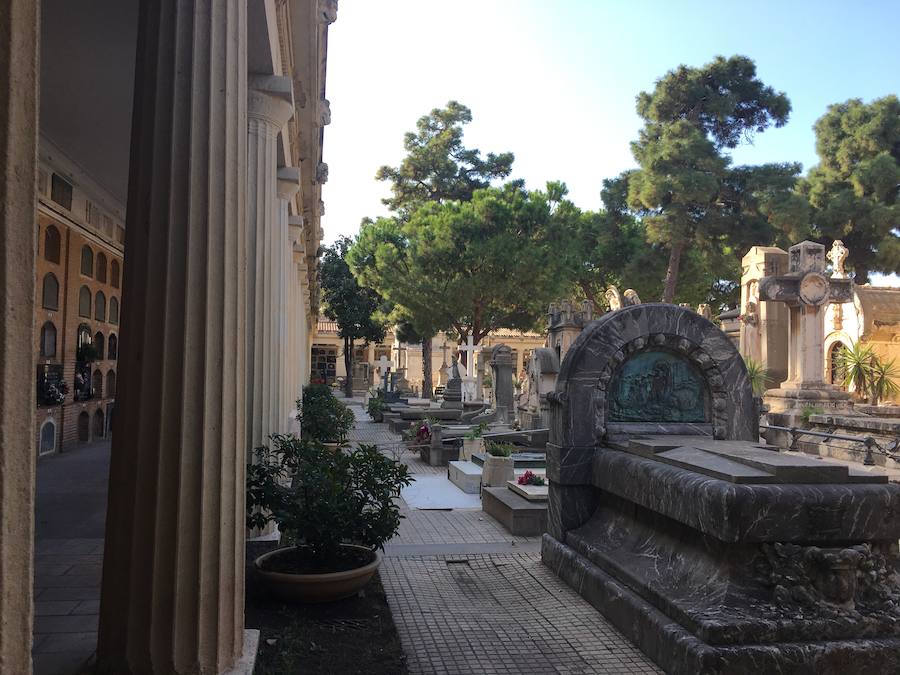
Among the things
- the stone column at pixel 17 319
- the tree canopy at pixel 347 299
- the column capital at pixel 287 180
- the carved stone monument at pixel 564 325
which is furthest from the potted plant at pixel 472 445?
the tree canopy at pixel 347 299

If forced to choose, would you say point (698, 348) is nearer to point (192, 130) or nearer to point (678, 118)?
point (192, 130)

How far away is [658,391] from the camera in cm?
626

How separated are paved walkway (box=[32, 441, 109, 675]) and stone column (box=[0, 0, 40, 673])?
2112mm

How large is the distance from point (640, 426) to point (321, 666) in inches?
140

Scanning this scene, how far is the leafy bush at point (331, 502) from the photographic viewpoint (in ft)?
15.0

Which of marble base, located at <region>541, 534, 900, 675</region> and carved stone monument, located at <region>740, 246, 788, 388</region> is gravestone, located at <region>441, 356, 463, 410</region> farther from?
marble base, located at <region>541, 534, 900, 675</region>

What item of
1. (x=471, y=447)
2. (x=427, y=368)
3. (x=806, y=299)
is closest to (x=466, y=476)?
(x=471, y=447)

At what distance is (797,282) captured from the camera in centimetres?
1831

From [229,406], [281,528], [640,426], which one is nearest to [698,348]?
[640,426]

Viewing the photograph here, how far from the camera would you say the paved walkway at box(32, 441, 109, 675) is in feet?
11.5

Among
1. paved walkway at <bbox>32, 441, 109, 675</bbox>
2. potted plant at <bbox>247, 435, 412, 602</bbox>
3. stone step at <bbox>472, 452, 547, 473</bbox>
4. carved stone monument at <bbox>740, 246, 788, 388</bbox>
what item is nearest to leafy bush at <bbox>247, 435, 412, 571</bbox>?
potted plant at <bbox>247, 435, 412, 602</bbox>

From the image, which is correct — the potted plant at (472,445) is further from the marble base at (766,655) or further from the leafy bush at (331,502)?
the marble base at (766,655)

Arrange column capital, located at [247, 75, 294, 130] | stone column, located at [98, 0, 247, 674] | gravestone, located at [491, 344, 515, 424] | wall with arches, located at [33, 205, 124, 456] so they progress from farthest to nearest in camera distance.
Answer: gravestone, located at [491, 344, 515, 424] < wall with arches, located at [33, 205, 124, 456] < column capital, located at [247, 75, 294, 130] < stone column, located at [98, 0, 247, 674]

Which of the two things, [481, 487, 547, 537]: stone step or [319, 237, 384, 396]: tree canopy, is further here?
[319, 237, 384, 396]: tree canopy
